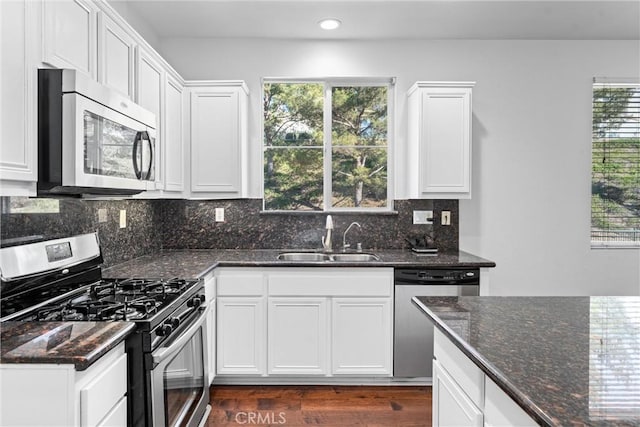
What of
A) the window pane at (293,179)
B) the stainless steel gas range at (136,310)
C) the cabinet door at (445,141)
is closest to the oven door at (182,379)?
the stainless steel gas range at (136,310)

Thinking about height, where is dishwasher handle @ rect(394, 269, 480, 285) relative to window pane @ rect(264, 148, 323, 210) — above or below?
below

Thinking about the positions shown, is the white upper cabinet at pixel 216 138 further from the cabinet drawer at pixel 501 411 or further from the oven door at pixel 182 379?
the cabinet drawer at pixel 501 411

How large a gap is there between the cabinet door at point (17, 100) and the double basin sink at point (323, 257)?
203 centimetres

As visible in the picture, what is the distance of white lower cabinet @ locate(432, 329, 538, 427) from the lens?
1078 millimetres

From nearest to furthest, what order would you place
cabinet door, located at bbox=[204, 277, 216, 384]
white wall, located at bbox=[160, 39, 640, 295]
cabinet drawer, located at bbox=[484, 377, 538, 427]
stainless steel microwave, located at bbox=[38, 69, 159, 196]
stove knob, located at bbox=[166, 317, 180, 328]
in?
cabinet drawer, located at bbox=[484, 377, 538, 427] → stainless steel microwave, located at bbox=[38, 69, 159, 196] → stove knob, located at bbox=[166, 317, 180, 328] → cabinet door, located at bbox=[204, 277, 216, 384] → white wall, located at bbox=[160, 39, 640, 295]

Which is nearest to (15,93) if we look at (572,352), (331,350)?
(572,352)

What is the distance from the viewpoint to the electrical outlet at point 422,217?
143 inches

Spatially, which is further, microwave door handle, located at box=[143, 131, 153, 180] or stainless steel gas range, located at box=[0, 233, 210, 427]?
microwave door handle, located at box=[143, 131, 153, 180]

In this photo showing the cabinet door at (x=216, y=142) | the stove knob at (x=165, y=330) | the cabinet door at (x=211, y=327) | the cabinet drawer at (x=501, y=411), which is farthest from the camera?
the cabinet door at (x=216, y=142)

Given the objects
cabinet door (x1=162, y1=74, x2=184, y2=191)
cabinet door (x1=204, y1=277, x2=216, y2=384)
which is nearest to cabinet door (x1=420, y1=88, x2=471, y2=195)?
cabinet door (x1=204, y1=277, x2=216, y2=384)

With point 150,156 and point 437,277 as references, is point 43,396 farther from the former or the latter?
point 437,277

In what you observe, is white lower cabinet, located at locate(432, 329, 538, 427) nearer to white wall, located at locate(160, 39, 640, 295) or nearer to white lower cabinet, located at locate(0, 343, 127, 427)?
white lower cabinet, located at locate(0, 343, 127, 427)

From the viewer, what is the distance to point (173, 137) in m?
3.04

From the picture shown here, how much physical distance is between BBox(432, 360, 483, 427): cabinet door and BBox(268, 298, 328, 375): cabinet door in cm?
136
